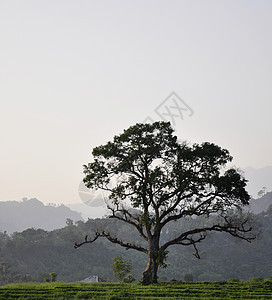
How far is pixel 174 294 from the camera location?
22.0 metres

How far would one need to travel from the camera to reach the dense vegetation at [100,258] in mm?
78988

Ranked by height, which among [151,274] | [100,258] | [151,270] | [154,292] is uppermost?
[100,258]

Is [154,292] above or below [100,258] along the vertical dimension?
below

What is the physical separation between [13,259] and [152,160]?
62.0 meters

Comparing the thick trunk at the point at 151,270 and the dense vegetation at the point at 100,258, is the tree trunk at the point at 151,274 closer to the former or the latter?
the thick trunk at the point at 151,270

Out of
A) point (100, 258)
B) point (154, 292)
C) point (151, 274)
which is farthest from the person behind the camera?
point (100, 258)

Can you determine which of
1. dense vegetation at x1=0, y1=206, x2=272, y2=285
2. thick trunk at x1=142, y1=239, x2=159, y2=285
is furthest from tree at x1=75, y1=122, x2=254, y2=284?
dense vegetation at x1=0, y1=206, x2=272, y2=285

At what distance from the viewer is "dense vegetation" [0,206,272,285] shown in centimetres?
7899

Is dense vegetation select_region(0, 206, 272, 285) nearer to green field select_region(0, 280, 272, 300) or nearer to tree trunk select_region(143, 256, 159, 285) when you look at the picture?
tree trunk select_region(143, 256, 159, 285)

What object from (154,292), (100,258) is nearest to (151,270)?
(154,292)

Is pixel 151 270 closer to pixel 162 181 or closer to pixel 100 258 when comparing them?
pixel 162 181

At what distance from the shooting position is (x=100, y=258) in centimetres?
8906

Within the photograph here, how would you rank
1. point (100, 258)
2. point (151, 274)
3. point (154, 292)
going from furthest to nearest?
point (100, 258), point (151, 274), point (154, 292)

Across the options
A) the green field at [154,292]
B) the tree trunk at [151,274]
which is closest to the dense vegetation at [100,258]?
the tree trunk at [151,274]
